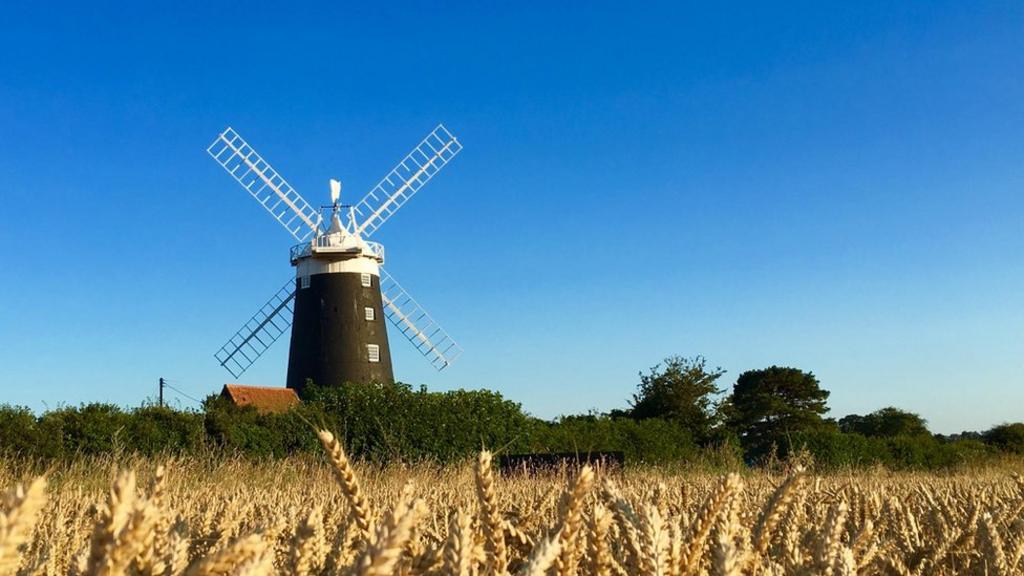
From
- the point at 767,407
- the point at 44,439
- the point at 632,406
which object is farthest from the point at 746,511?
the point at 767,407

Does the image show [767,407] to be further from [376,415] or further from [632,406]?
[376,415]

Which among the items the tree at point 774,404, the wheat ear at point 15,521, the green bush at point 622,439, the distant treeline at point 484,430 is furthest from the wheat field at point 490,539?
the tree at point 774,404

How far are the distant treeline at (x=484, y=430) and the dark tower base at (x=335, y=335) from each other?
6.97 feet

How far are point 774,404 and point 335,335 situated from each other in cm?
1695

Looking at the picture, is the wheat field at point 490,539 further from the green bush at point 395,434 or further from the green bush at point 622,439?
the green bush at point 622,439

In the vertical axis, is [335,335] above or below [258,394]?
above

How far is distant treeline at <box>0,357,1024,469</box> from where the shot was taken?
1694cm

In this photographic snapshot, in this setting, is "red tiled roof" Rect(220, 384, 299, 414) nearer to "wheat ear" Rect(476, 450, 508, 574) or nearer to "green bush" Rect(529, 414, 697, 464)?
"green bush" Rect(529, 414, 697, 464)

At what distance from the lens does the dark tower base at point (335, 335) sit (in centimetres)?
2866

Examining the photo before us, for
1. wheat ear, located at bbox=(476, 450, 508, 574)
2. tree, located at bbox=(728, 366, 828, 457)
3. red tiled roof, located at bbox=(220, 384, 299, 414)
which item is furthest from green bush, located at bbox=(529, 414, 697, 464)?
wheat ear, located at bbox=(476, 450, 508, 574)

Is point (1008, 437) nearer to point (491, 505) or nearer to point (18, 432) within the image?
point (18, 432)

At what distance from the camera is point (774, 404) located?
116ft

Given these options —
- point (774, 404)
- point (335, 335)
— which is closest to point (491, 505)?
point (335, 335)

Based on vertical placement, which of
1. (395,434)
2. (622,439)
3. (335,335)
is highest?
(335,335)
